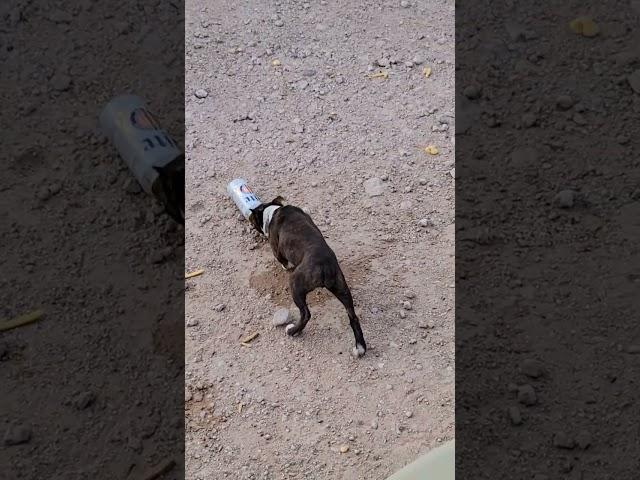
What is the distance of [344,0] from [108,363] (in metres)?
3.76

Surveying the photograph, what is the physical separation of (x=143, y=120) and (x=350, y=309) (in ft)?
6.46

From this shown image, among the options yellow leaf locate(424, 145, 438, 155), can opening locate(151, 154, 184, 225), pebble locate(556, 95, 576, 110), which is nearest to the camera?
can opening locate(151, 154, 184, 225)

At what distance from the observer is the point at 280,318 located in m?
5.71

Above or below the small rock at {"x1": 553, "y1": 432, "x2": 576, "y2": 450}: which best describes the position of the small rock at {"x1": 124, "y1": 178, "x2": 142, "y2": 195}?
above

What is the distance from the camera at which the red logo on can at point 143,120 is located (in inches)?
250

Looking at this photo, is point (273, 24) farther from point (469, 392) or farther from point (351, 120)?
point (469, 392)

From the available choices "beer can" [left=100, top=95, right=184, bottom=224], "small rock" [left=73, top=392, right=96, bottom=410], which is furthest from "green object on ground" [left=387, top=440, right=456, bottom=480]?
"beer can" [left=100, top=95, right=184, bottom=224]

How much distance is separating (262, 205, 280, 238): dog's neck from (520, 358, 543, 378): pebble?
1697 millimetres

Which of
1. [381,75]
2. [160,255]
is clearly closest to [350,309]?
[160,255]

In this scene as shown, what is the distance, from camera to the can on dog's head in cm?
612

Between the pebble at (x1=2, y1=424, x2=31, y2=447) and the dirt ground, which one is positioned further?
the dirt ground

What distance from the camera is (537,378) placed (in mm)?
5375

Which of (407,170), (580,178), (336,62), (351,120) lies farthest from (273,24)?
(580,178)

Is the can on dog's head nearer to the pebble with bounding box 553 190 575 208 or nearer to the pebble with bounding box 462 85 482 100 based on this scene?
the pebble with bounding box 462 85 482 100
